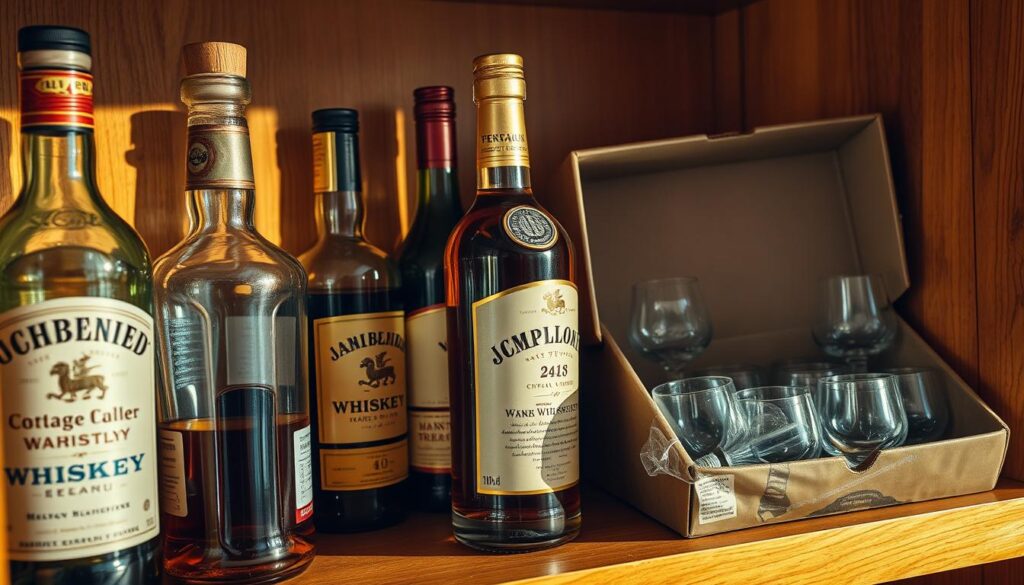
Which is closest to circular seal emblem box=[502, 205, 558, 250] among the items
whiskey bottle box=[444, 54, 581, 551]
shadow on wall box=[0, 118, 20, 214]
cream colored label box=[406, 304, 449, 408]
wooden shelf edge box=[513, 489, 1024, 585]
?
whiskey bottle box=[444, 54, 581, 551]

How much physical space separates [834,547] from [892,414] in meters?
0.13

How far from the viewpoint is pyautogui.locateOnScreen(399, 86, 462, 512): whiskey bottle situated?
881 millimetres

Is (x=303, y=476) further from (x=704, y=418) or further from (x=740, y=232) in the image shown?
(x=740, y=232)

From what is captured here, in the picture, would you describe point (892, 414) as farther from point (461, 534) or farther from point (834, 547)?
point (461, 534)

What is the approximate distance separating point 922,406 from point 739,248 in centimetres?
29

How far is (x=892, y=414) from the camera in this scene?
812mm

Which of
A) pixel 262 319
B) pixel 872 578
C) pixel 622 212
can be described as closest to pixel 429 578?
pixel 262 319

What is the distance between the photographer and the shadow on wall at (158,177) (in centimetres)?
91

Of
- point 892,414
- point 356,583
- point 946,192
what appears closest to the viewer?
point 356,583

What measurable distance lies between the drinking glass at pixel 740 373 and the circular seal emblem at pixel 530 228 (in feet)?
0.97

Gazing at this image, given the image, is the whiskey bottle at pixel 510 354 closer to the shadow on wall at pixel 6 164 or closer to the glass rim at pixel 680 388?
the glass rim at pixel 680 388

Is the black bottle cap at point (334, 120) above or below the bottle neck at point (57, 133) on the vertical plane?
above

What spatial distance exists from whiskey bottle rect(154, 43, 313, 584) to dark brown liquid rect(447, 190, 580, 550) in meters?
0.13

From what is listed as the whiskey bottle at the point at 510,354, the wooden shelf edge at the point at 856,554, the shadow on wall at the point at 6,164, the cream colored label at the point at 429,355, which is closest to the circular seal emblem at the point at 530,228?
the whiskey bottle at the point at 510,354
